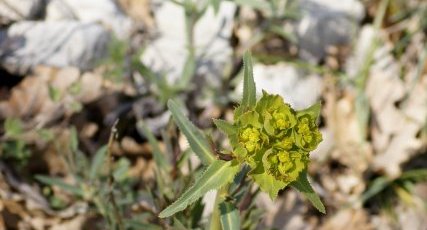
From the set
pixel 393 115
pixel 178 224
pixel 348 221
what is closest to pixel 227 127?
pixel 178 224

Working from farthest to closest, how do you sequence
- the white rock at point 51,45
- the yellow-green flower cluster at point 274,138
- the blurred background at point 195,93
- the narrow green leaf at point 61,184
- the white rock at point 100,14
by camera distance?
1. the white rock at point 100,14
2. the white rock at point 51,45
3. the blurred background at point 195,93
4. the narrow green leaf at point 61,184
5. the yellow-green flower cluster at point 274,138

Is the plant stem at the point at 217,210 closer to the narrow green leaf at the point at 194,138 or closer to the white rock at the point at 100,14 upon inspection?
the narrow green leaf at the point at 194,138

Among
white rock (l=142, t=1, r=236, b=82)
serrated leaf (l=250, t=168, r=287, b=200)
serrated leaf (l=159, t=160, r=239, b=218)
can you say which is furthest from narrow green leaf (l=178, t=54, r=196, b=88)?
serrated leaf (l=250, t=168, r=287, b=200)

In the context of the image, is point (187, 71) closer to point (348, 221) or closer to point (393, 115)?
point (348, 221)

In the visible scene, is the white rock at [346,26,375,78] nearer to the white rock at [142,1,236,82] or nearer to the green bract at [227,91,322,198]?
the white rock at [142,1,236,82]

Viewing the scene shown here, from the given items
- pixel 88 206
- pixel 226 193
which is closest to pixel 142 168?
pixel 88 206

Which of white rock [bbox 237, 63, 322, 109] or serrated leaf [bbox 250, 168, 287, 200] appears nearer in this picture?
serrated leaf [bbox 250, 168, 287, 200]

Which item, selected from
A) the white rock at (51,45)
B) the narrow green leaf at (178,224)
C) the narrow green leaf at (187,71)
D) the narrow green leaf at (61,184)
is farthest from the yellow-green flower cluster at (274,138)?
the white rock at (51,45)
